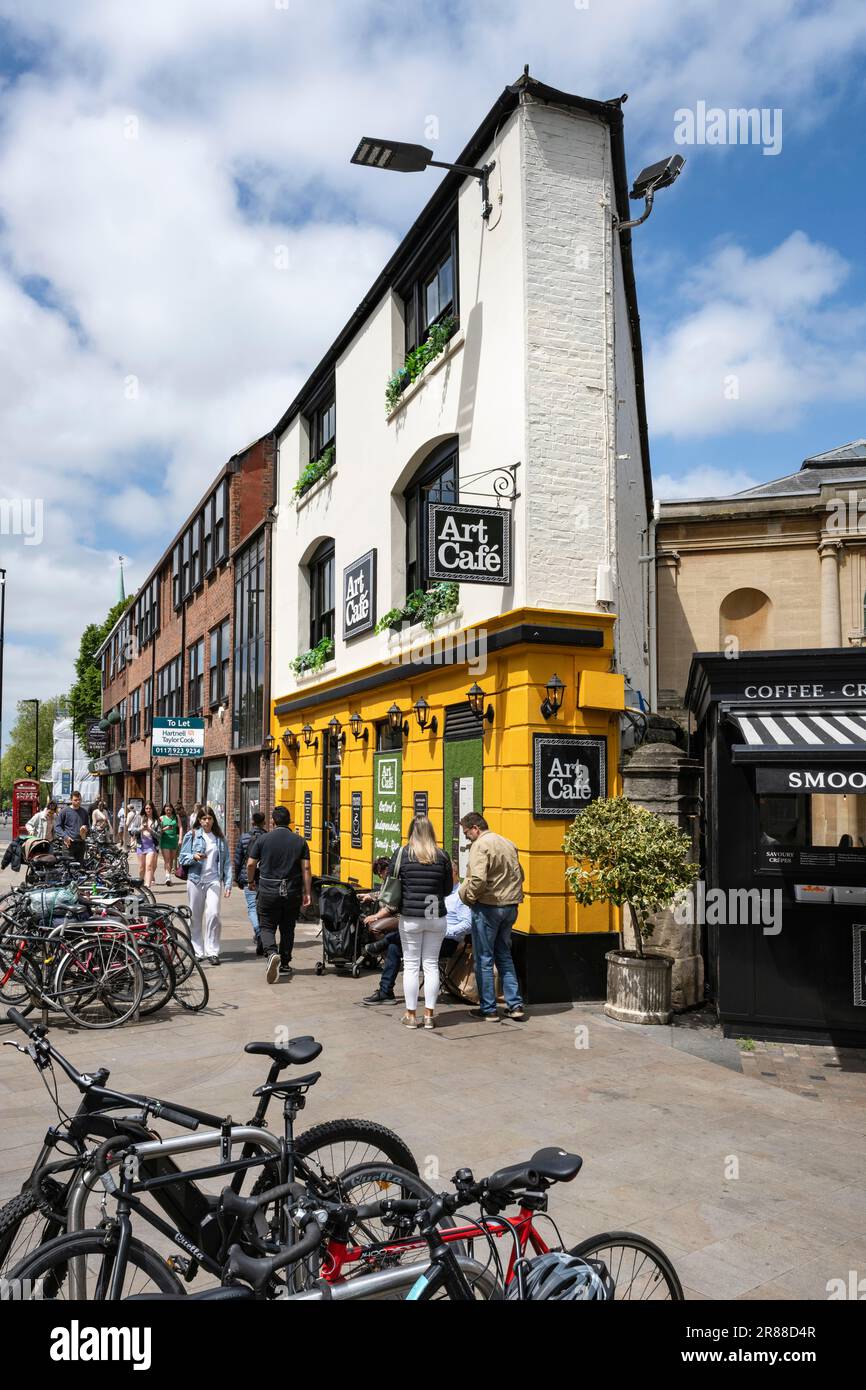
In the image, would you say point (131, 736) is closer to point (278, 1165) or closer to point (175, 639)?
point (175, 639)

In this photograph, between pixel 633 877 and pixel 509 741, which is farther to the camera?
pixel 509 741

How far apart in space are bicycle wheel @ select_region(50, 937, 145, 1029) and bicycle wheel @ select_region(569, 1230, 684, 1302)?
6503 mm

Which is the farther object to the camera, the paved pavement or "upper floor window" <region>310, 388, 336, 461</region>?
"upper floor window" <region>310, 388, 336, 461</region>

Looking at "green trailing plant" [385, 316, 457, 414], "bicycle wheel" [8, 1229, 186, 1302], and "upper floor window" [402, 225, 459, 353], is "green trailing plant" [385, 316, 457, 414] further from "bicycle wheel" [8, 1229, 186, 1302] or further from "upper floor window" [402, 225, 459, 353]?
"bicycle wheel" [8, 1229, 186, 1302]

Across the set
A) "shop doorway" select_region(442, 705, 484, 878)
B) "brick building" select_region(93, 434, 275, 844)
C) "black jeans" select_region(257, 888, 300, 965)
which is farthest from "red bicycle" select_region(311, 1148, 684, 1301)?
"brick building" select_region(93, 434, 275, 844)

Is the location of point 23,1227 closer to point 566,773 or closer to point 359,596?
point 566,773

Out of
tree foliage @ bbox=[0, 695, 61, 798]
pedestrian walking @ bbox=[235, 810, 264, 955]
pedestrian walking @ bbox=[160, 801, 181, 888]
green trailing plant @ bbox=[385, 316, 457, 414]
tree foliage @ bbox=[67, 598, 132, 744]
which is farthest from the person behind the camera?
tree foliage @ bbox=[0, 695, 61, 798]

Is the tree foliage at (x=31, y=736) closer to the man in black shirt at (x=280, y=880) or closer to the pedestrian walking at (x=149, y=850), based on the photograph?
the pedestrian walking at (x=149, y=850)

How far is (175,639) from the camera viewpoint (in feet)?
112

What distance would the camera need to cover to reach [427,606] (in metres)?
12.7

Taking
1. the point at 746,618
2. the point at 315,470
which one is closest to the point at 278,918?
the point at 315,470

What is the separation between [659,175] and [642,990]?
28.5ft

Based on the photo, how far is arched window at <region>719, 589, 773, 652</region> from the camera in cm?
2267

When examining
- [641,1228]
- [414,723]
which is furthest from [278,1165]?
[414,723]
